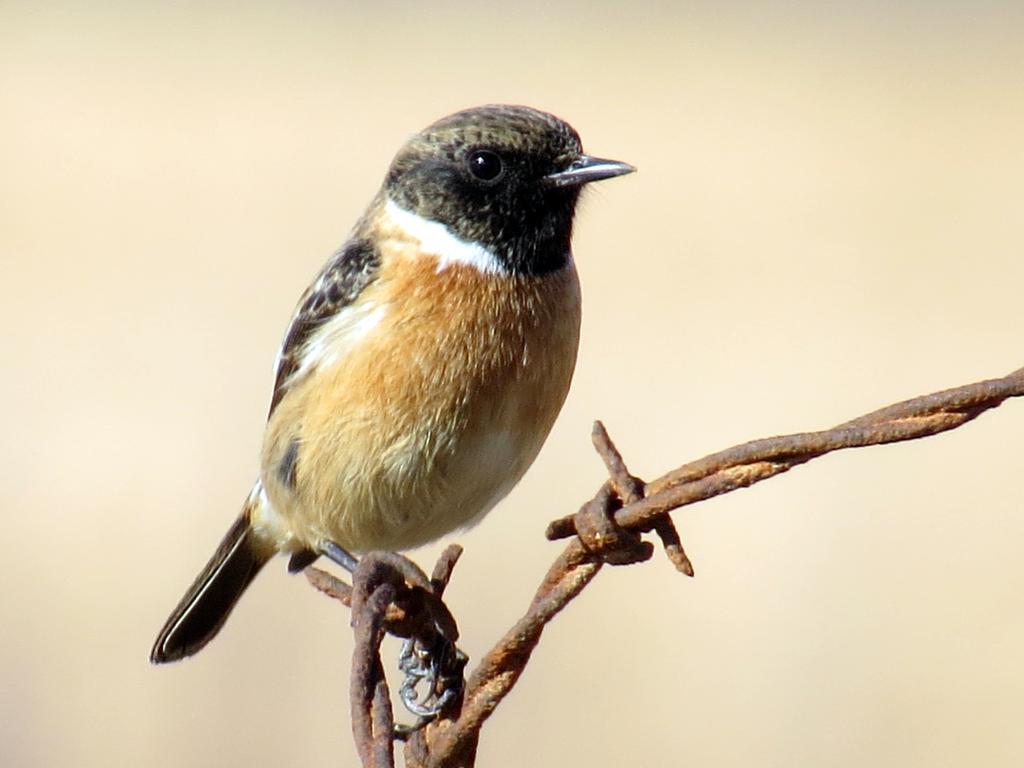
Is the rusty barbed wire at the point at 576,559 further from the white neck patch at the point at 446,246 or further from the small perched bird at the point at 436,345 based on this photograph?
the white neck patch at the point at 446,246

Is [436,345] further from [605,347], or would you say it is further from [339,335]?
[605,347]

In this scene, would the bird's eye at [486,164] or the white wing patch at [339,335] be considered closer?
the white wing patch at [339,335]

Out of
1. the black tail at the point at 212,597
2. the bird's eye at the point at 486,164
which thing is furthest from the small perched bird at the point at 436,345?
the black tail at the point at 212,597

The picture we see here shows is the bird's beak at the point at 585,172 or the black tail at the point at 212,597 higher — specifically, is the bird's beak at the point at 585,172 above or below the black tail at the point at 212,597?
above

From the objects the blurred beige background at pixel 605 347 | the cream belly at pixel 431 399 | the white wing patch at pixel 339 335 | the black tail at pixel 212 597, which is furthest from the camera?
Result: the blurred beige background at pixel 605 347

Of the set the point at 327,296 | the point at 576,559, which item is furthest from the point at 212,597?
the point at 576,559

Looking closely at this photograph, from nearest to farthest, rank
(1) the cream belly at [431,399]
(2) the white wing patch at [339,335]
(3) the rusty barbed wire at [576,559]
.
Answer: (3) the rusty barbed wire at [576,559] → (1) the cream belly at [431,399] → (2) the white wing patch at [339,335]

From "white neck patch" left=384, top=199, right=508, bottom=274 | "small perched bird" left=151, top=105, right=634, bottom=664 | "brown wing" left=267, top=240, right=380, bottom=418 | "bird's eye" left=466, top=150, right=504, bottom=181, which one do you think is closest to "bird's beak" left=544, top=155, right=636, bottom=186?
"small perched bird" left=151, top=105, right=634, bottom=664

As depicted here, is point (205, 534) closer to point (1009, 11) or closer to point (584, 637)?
point (584, 637)
